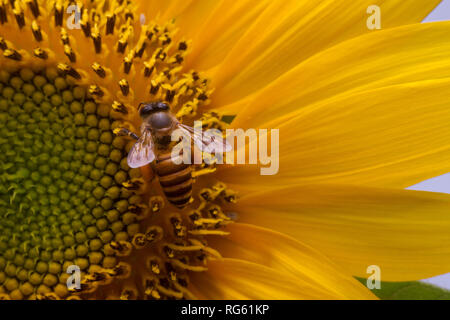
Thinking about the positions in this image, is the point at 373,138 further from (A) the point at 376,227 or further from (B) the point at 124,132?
(B) the point at 124,132

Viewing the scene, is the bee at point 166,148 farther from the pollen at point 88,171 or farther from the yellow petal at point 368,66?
the yellow petal at point 368,66

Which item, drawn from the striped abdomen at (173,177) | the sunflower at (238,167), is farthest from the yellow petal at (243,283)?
the striped abdomen at (173,177)

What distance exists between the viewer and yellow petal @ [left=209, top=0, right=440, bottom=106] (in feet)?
6.61

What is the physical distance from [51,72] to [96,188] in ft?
1.38

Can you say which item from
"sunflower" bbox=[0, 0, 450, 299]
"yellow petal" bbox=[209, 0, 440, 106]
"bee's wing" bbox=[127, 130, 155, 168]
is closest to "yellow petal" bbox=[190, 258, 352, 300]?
"sunflower" bbox=[0, 0, 450, 299]

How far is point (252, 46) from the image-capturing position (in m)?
2.13

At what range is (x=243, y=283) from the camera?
1979 millimetres

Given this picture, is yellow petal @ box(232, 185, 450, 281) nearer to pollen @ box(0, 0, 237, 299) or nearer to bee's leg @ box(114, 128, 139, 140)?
pollen @ box(0, 0, 237, 299)

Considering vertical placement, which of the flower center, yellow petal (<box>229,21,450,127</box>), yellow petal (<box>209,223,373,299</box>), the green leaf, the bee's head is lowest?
the green leaf

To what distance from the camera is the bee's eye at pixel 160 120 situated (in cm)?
188

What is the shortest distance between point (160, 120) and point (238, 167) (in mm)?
357

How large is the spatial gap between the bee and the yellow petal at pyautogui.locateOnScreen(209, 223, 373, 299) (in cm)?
23

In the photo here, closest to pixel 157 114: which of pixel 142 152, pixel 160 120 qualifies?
pixel 160 120
